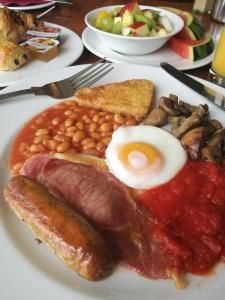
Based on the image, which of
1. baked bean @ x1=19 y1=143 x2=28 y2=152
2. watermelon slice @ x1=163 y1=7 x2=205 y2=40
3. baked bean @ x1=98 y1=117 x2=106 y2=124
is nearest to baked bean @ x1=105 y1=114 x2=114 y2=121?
baked bean @ x1=98 y1=117 x2=106 y2=124

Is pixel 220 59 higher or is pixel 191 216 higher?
pixel 220 59

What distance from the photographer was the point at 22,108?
169cm

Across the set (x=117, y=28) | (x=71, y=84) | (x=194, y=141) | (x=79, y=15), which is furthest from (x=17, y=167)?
(x=79, y=15)

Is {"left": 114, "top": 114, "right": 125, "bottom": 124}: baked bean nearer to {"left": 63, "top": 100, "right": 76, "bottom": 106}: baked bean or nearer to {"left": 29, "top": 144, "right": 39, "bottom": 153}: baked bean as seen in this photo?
{"left": 63, "top": 100, "right": 76, "bottom": 106}: baked bean

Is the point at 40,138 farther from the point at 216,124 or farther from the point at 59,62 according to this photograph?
the point at 216,124

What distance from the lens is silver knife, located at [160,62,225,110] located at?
5.81 feet

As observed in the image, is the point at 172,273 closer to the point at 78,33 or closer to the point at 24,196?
the point at 24,196

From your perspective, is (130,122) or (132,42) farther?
(132,42)

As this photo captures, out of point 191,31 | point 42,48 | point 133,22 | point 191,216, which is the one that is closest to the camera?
point 191,216

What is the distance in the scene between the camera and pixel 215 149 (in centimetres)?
150

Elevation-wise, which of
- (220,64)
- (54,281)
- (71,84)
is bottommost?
(54,281)

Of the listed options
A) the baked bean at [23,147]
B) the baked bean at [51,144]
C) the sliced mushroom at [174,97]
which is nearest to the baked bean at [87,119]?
the baked bean at [51,144]

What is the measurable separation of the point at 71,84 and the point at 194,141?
→ 0.80 meters

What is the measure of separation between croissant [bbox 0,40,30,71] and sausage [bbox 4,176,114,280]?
3.13ft
